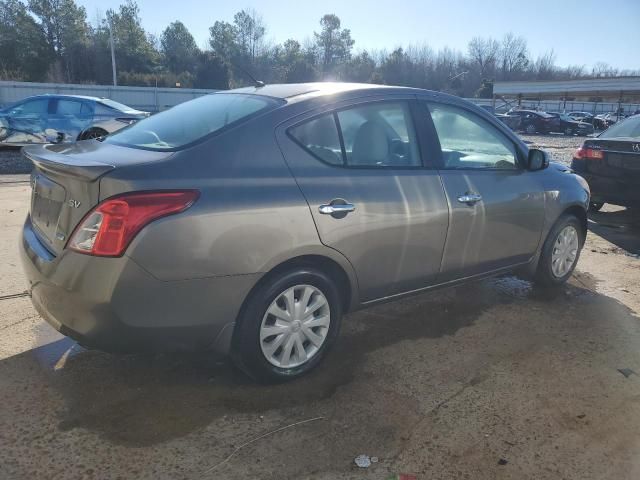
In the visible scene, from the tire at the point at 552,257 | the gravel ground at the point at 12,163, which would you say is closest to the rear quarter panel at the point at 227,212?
the tire at the point at 552,257

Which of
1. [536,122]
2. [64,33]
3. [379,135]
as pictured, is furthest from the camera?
[64,33]

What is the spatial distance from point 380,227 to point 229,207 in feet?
3.29

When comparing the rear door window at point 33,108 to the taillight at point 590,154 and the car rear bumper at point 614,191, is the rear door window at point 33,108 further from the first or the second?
the car rear bumper at point 614,191

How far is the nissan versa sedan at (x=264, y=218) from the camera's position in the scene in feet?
8.14

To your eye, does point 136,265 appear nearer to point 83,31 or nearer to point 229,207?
point 229,207

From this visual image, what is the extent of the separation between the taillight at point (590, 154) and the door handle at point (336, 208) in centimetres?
577

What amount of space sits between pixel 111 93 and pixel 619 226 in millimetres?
30150

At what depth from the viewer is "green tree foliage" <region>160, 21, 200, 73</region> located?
201ft

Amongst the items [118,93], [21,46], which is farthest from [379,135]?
[21,46]

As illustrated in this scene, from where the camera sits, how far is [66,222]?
2.61 metres

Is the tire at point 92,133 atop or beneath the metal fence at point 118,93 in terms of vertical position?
beneath

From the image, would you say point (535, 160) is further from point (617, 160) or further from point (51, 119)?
point (51, 119)

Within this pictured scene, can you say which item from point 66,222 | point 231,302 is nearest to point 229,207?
→ point 231,302

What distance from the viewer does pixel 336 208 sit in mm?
2992
